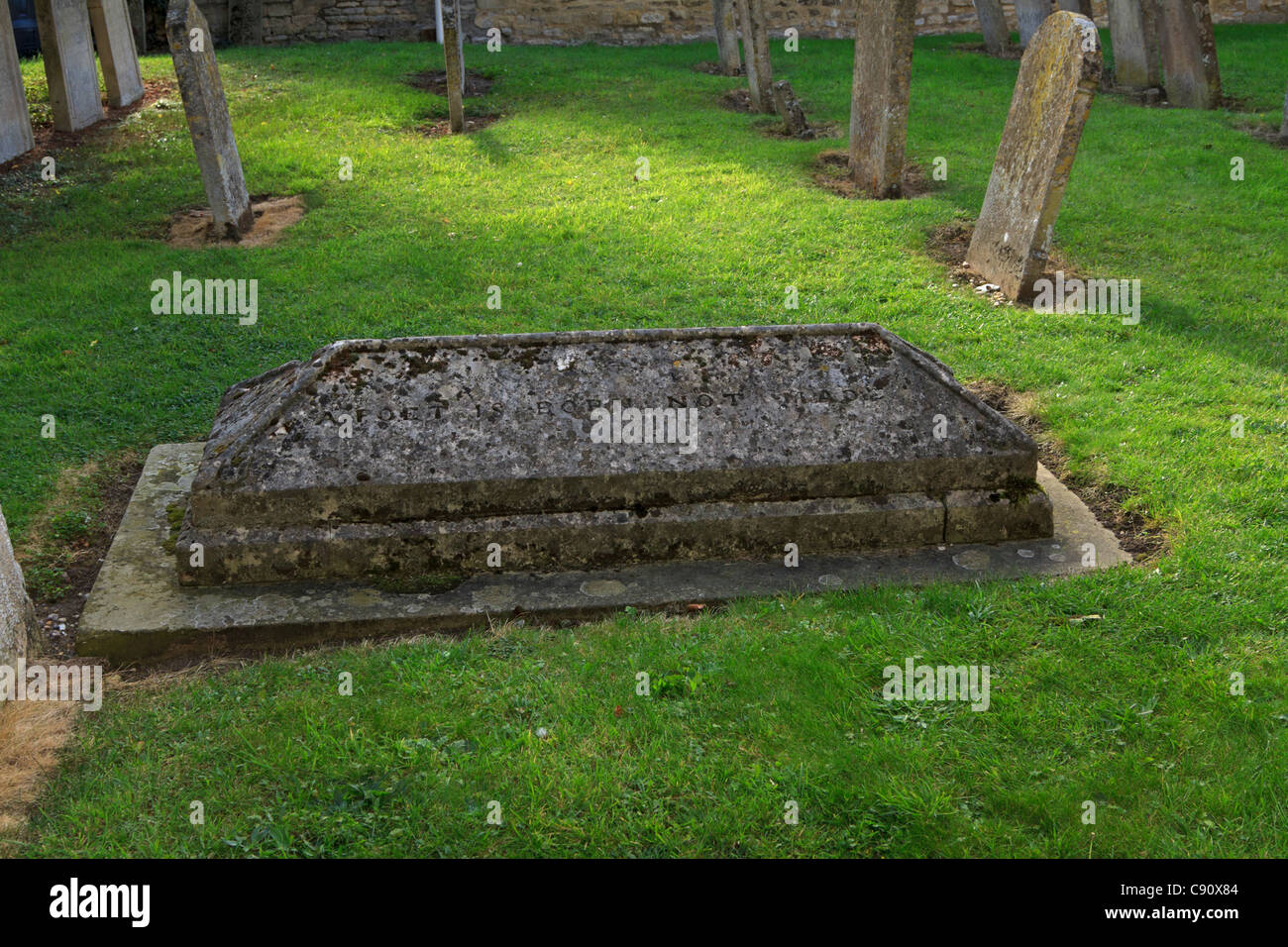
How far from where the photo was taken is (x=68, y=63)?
12.1 meters

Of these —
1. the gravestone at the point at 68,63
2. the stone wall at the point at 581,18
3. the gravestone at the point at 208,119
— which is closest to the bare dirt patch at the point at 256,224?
the gravestone at the point at 208,119

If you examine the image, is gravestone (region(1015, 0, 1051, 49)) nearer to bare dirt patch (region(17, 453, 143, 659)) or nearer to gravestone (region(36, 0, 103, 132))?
gravestone (region(36, 0, 103, 132))

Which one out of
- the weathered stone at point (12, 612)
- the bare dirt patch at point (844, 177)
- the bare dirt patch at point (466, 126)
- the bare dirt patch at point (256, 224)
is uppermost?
the bare dirt patch at point (466, 126)

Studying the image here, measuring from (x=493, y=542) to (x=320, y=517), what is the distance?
2.41 feet

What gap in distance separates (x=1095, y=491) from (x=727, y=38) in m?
12.0

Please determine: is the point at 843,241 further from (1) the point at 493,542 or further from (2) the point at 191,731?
(2) the point at 191,731

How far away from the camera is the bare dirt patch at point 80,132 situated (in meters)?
11.2

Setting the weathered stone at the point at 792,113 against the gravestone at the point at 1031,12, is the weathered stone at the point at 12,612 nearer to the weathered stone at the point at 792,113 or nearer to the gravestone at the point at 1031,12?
the weathered stone at the point at 792,113

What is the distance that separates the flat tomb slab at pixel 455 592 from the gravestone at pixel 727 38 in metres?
12.2

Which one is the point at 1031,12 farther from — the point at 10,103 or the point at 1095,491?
the point at 10,103

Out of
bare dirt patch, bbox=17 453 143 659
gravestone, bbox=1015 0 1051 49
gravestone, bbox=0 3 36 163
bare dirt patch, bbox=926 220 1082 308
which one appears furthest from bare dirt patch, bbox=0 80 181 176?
gravestone, bbox=1015 0 1051 49

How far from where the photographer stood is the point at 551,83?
47.3 feet

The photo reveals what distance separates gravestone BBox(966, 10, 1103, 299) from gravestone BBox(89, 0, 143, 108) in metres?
10.7

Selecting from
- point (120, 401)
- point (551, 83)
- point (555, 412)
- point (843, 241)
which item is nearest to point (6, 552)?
point (555, 412)
